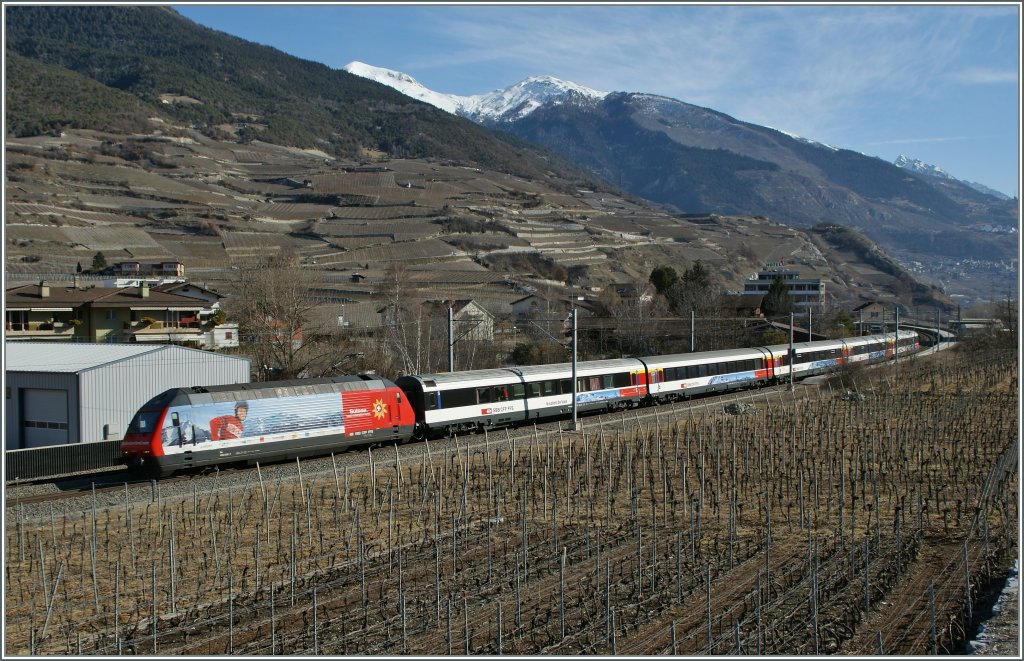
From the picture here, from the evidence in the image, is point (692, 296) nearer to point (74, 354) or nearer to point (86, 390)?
point (74, 354)

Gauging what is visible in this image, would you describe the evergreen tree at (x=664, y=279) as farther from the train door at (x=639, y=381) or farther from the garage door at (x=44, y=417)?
the garage door at (x=44, y=417)

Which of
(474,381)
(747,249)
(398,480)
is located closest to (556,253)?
(747,249)

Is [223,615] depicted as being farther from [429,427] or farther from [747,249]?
[747,249]

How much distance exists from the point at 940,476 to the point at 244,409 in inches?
712

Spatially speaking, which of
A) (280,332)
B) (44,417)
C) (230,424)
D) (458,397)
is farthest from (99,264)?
(230,424)

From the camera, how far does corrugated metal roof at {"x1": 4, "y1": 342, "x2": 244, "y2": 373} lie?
35.1 meters

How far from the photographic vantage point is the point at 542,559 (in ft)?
56.3

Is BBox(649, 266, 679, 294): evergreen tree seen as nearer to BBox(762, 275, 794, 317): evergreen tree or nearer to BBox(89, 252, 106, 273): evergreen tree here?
BBox(762, 275, 794, 317): evergreen tree

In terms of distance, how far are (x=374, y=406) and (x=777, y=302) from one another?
65042 millimetres

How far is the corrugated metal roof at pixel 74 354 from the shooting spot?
3509 cm

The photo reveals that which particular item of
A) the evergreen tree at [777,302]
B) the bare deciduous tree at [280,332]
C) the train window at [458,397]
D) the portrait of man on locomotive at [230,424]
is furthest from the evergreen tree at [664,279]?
the portrait of man on locomotive at [230,424]

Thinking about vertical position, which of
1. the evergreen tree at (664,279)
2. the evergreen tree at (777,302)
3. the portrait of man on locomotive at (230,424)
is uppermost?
the evergreen tree at (664,279)

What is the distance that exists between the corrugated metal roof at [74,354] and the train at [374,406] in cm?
751

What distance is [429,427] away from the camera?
31.1 m
